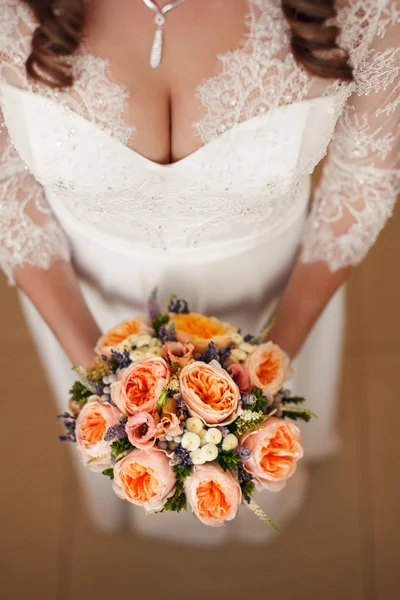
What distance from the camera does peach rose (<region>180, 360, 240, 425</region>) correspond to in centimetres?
85

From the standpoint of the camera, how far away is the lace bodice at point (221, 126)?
882 mm

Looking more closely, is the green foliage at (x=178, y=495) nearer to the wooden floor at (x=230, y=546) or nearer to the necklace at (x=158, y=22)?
the necklace at (x=158, y=22)

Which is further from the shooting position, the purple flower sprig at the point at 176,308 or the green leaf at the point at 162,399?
the purple flower sprig at the point at 176,308

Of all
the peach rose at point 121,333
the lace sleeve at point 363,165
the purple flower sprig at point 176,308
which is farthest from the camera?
the purple flower sprig at point 176,308

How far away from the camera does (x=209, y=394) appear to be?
86 cm

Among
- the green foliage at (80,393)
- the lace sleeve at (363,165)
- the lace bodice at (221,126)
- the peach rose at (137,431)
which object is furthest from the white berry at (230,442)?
the lace sleeve at (363,165)

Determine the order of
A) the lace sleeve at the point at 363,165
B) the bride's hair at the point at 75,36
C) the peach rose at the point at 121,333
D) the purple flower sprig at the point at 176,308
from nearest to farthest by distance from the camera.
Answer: the bride's hair at the point at 75,36, the lace sleeve at the point at 363,165, the peach rose at the point at 121,333, the purple flower sprig at the point at 176,308

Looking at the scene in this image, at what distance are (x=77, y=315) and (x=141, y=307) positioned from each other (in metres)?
0.15

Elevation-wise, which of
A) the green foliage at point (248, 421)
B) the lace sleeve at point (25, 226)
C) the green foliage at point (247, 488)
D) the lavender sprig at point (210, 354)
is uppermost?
the lace sleeve at point (25, 226)

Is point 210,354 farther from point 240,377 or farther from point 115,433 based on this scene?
point 115,433

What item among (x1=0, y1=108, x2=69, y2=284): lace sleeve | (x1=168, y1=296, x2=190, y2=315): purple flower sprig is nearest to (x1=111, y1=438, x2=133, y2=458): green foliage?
(x1=168, y1=296, x2=190, y2=315): purple flower sprig

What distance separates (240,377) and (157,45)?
528 millimetres

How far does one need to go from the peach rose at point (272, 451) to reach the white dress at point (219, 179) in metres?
0.39

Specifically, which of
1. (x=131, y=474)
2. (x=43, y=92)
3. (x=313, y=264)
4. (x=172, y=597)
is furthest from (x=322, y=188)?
(x=172, y=597)
